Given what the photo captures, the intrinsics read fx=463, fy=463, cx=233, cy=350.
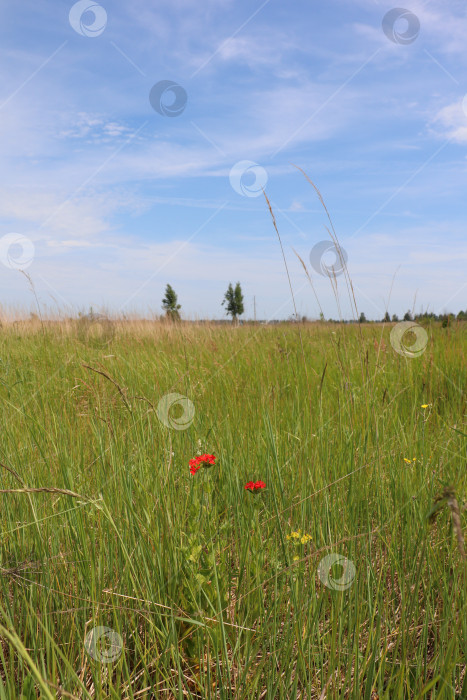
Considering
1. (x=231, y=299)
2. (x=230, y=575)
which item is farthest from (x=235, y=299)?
(x=230, y=575)

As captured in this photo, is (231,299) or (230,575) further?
(231,299)

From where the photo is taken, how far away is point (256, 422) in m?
2.51

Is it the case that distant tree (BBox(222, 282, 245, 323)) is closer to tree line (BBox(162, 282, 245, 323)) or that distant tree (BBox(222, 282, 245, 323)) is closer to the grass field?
tree line (BBox(162, 282, 245, 323))

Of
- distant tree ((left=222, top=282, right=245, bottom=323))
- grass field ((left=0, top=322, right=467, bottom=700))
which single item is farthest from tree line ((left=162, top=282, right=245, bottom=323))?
grass field ((left=0, top=322, right=467, bottom=700))

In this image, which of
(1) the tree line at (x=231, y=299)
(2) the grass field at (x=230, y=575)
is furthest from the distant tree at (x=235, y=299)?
(2) the grass field at (x=230, y=575)

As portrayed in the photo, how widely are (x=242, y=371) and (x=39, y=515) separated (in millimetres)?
2667

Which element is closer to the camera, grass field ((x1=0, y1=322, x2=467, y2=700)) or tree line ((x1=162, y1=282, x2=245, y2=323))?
grass field ((x1=0, y1=322, x2=467, y2=700))

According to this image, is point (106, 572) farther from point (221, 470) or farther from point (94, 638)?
point (221, 470)

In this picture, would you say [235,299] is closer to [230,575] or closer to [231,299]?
[231,299]

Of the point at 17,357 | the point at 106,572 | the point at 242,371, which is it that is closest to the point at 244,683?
the point at 106,572

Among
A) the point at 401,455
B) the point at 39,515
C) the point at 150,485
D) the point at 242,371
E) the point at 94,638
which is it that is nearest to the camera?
the point at 94,638

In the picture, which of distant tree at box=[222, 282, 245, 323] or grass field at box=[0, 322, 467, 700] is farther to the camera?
distant tree at box=[222, 282, 245, 323]

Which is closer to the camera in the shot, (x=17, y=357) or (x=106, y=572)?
(x=106, y=572)

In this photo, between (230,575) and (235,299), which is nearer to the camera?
(230,575)
